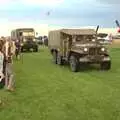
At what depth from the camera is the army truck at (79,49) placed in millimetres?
24969

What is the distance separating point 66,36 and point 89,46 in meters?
3.14

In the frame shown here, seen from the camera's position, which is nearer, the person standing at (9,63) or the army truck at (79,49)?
the person standing at (9,63)

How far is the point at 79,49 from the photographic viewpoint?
2545 cm

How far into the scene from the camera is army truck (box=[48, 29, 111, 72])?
983 inches

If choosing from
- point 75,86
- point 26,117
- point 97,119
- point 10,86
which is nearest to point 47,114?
point 26,117

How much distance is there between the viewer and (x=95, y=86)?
17.6 metres

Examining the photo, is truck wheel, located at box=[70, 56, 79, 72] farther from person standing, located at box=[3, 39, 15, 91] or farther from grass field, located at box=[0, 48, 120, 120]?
person standing, located at box=[3, 39, 15, 91]

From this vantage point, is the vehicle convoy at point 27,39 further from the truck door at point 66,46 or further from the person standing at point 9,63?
the person standing at point 9,63

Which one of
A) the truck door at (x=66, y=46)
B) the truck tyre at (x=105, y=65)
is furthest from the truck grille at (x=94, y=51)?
the truck door at (x=66, y=46)

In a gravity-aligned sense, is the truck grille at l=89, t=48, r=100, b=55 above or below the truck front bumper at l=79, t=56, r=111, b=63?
above

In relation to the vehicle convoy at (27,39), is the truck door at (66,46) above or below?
above

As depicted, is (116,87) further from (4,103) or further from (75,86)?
(4,103)

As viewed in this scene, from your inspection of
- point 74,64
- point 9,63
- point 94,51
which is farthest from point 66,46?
point 9,63

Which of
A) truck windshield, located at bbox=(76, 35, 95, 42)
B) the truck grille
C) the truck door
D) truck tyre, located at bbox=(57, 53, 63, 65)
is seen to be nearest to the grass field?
the truck grille
